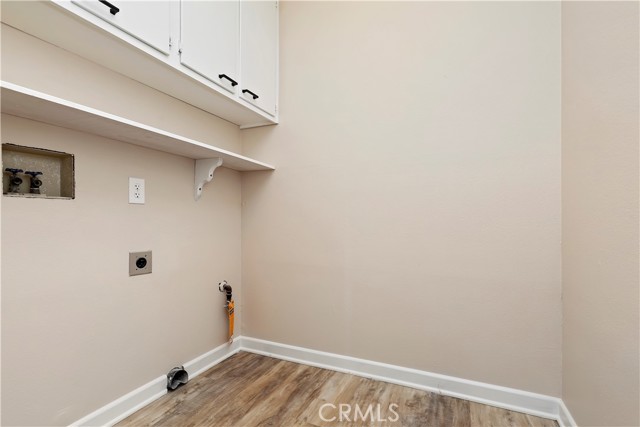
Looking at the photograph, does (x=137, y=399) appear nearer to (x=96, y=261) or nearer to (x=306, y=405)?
(x=96, y=261)

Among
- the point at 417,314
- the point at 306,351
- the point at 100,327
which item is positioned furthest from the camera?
the point at 306,351

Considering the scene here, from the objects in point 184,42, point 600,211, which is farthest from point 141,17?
point 600,211

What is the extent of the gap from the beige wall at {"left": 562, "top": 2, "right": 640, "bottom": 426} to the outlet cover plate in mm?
1873

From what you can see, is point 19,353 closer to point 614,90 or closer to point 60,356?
point 60,356

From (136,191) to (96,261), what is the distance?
0.36 m

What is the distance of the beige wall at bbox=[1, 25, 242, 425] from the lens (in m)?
1.06

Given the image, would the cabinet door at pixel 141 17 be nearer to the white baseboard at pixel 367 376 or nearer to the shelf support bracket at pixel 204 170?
the shelf support bracket at pixel 204 170

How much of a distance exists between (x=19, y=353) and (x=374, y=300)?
157 centimetres

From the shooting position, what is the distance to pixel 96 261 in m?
1.28

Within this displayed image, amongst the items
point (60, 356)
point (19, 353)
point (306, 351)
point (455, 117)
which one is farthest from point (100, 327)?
point (455, 117)

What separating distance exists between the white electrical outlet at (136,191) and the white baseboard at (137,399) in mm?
916

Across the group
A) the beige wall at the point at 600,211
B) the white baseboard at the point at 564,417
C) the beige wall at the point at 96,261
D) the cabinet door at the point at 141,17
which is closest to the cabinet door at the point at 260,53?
the beige wall at the point at 96,261

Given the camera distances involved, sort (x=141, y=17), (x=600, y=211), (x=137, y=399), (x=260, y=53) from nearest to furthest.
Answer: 1. (x=600, y=211)
2. (x=141, y=17)
3. (x=137, y=399)
4. (x=260, y=53)

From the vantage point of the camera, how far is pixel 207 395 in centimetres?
155
